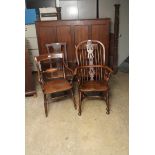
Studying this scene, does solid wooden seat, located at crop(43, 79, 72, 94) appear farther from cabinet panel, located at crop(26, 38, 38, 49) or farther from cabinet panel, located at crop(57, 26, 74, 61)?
cabinet panel, located at crop(26, 38, 38, 49)

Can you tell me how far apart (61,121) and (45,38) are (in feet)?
5.16

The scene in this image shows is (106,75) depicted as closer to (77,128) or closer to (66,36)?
(77,128)

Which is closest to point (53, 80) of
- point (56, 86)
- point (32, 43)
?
point (56, 86)

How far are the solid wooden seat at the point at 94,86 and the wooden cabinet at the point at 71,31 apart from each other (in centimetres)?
101

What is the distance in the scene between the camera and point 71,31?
3.27m

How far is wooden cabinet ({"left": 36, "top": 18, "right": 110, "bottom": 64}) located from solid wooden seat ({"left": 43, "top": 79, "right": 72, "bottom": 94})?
92 centimetres

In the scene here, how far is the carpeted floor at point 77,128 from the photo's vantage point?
1.95 metres

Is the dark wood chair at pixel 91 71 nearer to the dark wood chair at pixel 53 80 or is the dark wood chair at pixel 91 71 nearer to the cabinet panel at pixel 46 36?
the dark wood chair at pixel 53 80

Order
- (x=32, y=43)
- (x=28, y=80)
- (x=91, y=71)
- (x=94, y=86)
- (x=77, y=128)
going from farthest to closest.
Result: (x=32, y=43), (x=28, y=80), (x=91, y=71), (x=94, y=86), (x=77, y=128)

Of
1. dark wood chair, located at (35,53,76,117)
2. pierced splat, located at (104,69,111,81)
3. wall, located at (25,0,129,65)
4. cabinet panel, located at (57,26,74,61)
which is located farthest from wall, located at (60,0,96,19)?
pierced splat, located at (104,69,111,81)

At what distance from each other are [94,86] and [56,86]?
0.50 meters

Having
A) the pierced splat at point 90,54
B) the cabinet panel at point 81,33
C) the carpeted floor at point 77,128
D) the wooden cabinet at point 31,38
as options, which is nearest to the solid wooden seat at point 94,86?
the pierced splat at point 90,54

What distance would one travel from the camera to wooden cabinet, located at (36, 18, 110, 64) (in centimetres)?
322
